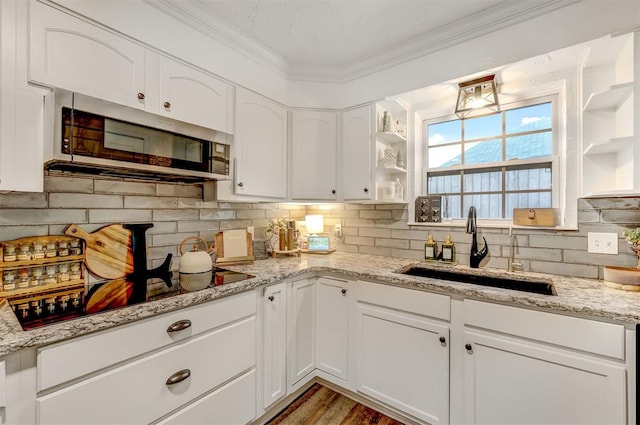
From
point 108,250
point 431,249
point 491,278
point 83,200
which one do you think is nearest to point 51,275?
point 108,250

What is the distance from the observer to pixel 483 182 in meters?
2.19

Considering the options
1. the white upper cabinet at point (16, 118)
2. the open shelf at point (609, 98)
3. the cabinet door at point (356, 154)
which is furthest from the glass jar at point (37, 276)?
the open shelf at point (609, 98)

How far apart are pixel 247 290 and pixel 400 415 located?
1264 mm

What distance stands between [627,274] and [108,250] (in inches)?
108

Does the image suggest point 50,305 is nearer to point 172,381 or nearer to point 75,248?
point 75,248

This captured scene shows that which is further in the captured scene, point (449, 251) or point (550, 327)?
point (449, 251)

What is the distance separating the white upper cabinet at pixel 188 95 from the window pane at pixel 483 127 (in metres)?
1.85

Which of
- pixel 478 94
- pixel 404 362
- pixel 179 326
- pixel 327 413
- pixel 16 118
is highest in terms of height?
pixel 478 94

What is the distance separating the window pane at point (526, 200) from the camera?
76.3 inches

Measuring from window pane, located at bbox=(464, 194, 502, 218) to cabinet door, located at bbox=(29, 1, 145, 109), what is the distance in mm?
2326

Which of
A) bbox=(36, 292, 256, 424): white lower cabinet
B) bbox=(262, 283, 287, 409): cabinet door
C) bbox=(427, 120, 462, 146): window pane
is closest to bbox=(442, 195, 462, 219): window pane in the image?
bbox=(427, 120, 462, 146): window pane

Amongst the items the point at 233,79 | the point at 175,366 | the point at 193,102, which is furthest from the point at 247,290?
the point at 233,79

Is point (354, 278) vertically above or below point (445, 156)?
below

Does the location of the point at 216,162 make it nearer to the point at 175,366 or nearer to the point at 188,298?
the point at 188,298
